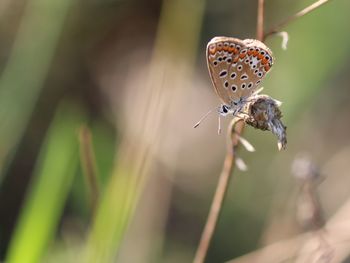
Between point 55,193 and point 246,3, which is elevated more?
point 246,3

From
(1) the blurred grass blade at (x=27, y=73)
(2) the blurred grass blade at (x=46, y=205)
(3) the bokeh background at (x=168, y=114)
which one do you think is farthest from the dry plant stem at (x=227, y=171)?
(1) the blurred grass blade at (x=27, y=73)

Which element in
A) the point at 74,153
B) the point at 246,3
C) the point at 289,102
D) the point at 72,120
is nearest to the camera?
the point at 74,153

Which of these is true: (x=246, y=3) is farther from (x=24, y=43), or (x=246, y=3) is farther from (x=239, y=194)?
(x=24, y=43)

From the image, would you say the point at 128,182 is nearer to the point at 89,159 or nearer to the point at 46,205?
the point at 89,159

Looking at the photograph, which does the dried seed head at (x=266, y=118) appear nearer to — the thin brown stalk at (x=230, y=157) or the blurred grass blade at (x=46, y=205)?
the thin brown stalk at (x=230, y=157)

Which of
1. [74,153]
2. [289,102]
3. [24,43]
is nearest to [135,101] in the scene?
[289,102]

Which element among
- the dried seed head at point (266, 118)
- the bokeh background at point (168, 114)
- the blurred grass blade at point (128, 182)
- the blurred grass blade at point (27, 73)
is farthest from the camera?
the bokeh background at point (168, 114)

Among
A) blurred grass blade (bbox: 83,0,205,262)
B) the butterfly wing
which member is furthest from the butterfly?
blurred grass blade (bbox: 83,0,205,262)
